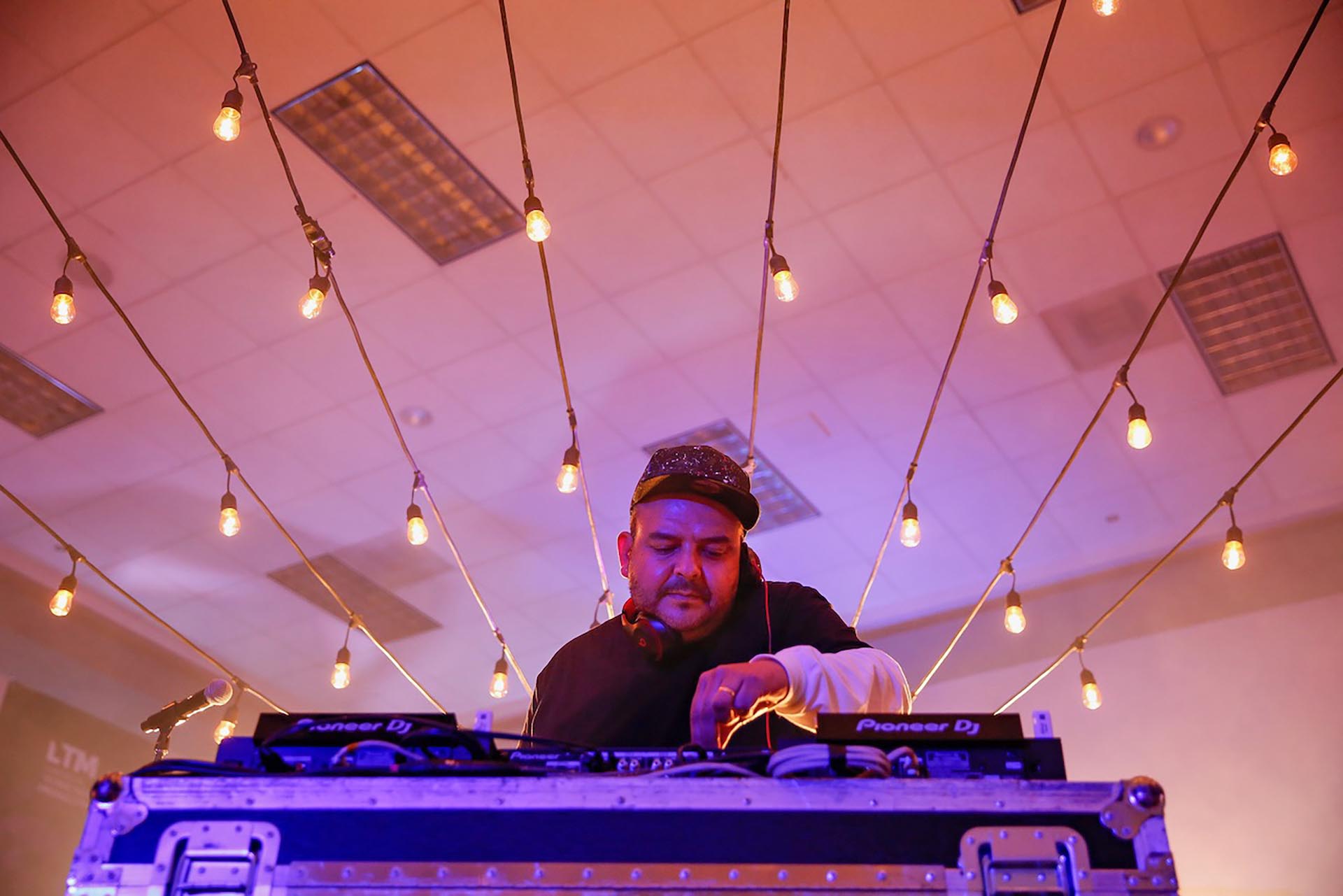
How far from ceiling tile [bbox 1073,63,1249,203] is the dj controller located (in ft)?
16.4

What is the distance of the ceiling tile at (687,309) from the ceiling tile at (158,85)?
7.37 feet

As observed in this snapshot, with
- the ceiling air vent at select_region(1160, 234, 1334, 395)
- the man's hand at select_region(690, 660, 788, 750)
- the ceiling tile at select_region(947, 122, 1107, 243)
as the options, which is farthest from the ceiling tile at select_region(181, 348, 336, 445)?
the man's hand at select_region(690, 660, 788, 750)

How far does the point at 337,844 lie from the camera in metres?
1.18

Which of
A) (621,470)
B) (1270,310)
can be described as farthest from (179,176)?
(1270,310)

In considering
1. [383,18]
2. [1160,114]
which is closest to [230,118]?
[383,18]

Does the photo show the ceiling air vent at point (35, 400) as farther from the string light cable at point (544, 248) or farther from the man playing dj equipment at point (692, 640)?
the man playing dj equipment at point (692, 640)

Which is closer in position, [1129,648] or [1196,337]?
[1196,337]

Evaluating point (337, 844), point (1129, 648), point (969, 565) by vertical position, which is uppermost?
point (969, 565)

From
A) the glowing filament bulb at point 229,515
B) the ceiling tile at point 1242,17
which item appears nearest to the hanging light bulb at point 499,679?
the glowing filament bulb at point 229,515

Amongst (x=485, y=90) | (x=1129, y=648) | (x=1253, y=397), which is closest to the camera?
(x=485, y=90)

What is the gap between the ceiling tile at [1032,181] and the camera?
573 centimetres

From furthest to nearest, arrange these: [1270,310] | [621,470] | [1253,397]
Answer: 1. [621,470]
2. [1253,397]
3. [1270,310]

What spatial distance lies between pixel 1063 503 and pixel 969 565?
102cm

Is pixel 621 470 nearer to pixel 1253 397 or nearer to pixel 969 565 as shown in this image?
pixel 969 565
